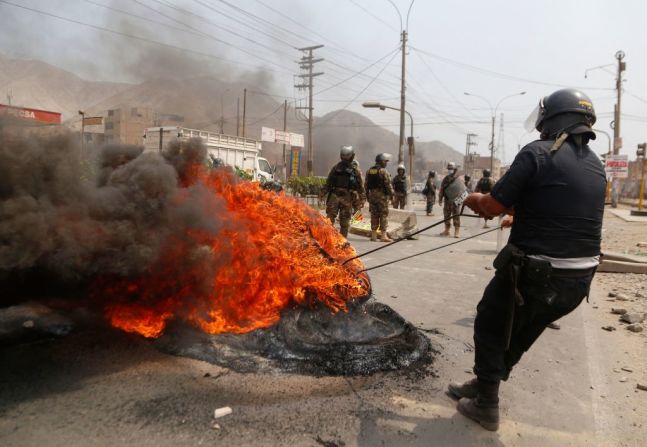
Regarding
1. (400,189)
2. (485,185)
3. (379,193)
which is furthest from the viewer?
(400,189)

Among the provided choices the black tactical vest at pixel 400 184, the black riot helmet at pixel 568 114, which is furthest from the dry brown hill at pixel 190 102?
the black riot helmet at pixel 568 114

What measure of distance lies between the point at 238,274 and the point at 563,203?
95.5 inches

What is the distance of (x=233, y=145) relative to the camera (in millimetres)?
21609

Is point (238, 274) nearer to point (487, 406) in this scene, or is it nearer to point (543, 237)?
point (487, 406)

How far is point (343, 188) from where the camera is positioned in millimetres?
9625

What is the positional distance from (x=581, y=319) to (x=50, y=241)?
5.55 meters

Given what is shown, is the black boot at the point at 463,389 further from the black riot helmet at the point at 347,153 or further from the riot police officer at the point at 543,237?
the black riot helmet at the point at 347,153

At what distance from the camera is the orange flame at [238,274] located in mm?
3355

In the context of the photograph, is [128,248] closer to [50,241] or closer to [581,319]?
[50,241]

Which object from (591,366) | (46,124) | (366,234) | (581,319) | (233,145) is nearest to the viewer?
(46,124)

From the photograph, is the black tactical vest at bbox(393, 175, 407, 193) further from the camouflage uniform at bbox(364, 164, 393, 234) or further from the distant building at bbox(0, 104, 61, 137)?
the distant building at bbox(0, 104, 61, 137)

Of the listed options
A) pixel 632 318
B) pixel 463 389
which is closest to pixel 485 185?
pixel 632 318

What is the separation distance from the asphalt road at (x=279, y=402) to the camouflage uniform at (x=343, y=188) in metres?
5.76

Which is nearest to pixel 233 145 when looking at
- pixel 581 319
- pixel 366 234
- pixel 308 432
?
pixel 366 234
